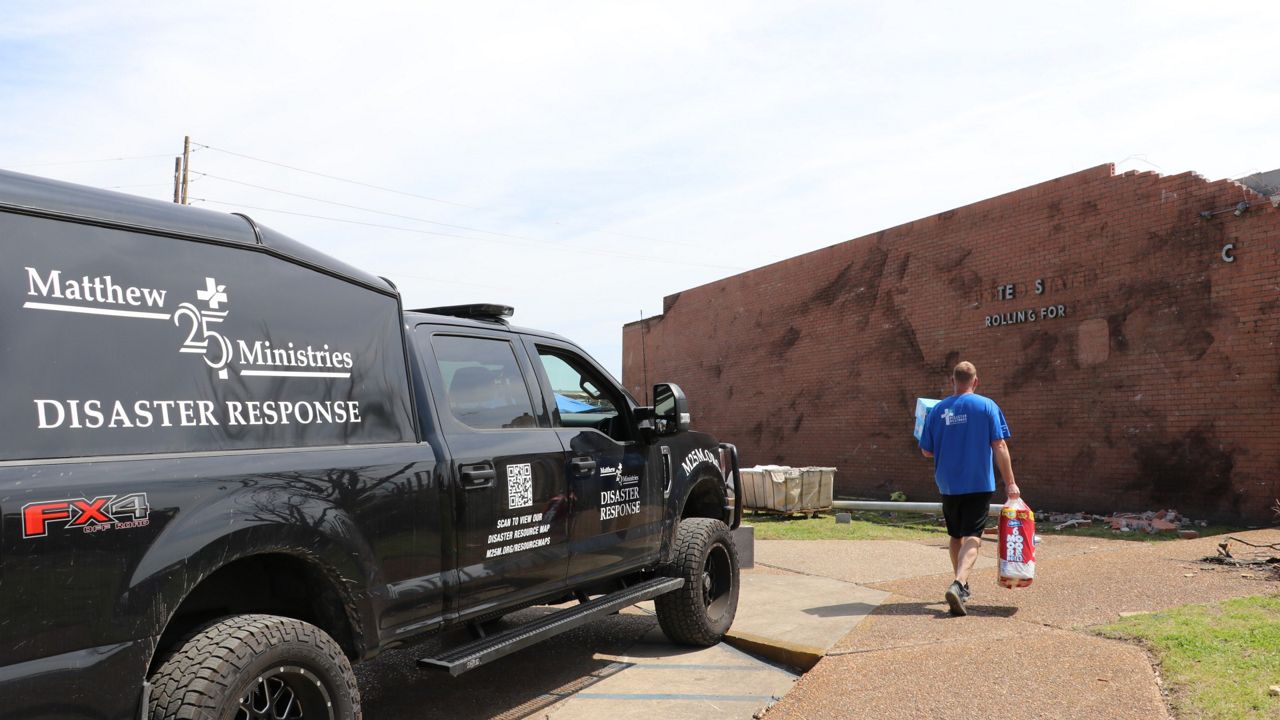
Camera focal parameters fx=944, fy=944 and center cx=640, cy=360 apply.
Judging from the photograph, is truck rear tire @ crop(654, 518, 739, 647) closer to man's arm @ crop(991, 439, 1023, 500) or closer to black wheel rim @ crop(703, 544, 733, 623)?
black wheel rim @ crop(703, 544, 733, 623)

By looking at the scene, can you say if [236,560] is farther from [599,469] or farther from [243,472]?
[599,469]

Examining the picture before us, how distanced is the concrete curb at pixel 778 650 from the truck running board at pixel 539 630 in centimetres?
73

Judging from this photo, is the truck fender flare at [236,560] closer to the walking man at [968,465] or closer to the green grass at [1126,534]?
the walking man at [968,465]

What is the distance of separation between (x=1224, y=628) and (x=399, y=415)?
4.70 meters

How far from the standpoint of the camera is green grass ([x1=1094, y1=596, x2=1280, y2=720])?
4.13 m

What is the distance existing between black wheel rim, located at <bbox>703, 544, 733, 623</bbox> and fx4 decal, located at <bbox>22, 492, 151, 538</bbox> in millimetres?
4237

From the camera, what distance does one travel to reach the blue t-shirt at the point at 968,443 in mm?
6859

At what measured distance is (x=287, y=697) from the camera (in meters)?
3.33

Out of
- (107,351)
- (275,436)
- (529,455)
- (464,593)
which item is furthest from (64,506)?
(529,455)

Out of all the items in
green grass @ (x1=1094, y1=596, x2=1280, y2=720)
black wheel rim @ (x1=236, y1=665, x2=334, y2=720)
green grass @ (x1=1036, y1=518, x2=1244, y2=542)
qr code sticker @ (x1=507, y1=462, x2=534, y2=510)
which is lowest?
green grass @ (x1=1036, y1=518, x2=1244, y2=542)

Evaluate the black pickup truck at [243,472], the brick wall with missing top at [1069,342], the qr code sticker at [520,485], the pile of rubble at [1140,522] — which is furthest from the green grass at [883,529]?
the qr code sticker at [520,485]

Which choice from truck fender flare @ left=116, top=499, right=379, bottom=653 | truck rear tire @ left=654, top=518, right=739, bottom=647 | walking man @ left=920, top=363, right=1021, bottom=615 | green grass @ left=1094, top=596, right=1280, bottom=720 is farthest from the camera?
walking man @ left=920, top=363, right=1021, bottom=615

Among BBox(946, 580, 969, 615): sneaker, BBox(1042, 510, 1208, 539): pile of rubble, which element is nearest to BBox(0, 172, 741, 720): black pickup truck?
BBox(946, 580, 969, 615): sneaker

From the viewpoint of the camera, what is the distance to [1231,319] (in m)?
11.8
